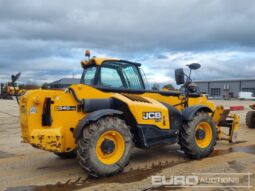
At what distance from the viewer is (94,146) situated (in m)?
5.41

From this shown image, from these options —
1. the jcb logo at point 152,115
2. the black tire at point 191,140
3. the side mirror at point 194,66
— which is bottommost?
the black tire at point 191,140

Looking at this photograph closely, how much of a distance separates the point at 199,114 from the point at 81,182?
10.3ft

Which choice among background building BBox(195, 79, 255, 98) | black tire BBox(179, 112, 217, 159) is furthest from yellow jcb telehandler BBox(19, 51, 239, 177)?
background building BBox(195, 79, 255, 98)

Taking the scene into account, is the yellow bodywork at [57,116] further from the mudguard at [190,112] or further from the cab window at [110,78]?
the mudguard at [190,112]

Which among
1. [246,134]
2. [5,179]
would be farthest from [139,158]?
[246,134]

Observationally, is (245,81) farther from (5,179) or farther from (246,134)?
(5,179)

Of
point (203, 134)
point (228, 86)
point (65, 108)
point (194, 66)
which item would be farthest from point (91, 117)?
point (228, 86)

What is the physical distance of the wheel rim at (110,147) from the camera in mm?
5578

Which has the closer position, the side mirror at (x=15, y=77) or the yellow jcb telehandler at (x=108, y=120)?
the yellow jcb telehandler at (x=108, y=120)

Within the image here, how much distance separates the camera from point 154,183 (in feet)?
17.4

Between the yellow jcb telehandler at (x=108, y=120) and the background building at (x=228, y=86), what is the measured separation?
7638cm

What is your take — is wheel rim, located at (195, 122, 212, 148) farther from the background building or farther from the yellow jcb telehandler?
the background building

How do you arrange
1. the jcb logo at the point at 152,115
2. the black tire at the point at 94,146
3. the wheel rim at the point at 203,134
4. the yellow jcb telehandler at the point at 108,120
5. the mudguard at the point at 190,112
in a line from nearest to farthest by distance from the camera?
the black tire at the point at 94,146 → the yellow jcb telehandler at the point at 108,120 → the jcb logo at the point at 152,115 → the mudguard at the point at 190,112 → the wheel rim at the point at 203,134

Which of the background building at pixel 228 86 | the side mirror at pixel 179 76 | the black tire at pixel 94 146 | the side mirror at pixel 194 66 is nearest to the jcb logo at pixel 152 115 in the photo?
the black tire at pixel 94 146
